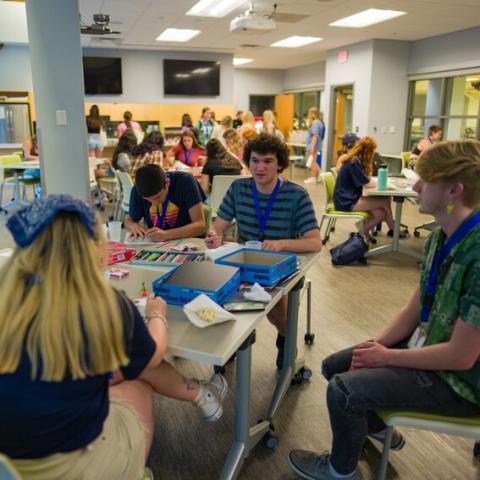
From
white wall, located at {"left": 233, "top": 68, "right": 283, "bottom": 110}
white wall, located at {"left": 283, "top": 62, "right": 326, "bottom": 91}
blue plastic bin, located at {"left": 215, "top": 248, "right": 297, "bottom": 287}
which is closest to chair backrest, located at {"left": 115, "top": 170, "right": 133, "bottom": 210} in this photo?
blue plastic bin, located at {"left": 215, "top": 248, "right": 297, "bottom": 287}

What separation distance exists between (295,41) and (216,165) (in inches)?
232

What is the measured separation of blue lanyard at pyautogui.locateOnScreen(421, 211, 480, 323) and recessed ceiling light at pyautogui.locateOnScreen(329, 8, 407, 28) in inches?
250

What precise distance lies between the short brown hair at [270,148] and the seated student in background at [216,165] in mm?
2487

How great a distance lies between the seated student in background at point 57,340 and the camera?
41.7 inches

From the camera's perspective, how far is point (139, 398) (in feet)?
5.07

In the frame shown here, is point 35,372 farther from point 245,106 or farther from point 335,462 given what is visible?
point 245,106

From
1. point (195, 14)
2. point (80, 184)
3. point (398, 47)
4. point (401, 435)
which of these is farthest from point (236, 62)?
point (401, 435)

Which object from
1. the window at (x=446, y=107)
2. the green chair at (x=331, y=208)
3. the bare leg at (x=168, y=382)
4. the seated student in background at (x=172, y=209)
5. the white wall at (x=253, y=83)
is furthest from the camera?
the white wall at (x=253, y=83)

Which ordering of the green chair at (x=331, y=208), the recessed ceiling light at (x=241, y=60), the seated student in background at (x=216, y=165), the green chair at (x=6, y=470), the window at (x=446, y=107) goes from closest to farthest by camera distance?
the green chair at (x=6, y=470), the green chair at (x=331, y=208), the seated student in background at (x=216, y=165), the window at (x=446, y=107), the recessed ceiling light at (x=241, y=60)

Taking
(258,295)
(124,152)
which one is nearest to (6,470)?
(258,295)

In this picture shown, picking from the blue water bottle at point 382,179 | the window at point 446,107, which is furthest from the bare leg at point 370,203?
the window at point 446,107

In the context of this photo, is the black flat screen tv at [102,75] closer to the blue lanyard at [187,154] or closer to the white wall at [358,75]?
the white wall at [358,75]

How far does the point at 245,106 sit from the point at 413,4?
372 inches

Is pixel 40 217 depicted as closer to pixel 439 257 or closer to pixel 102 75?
pixel 439 257
